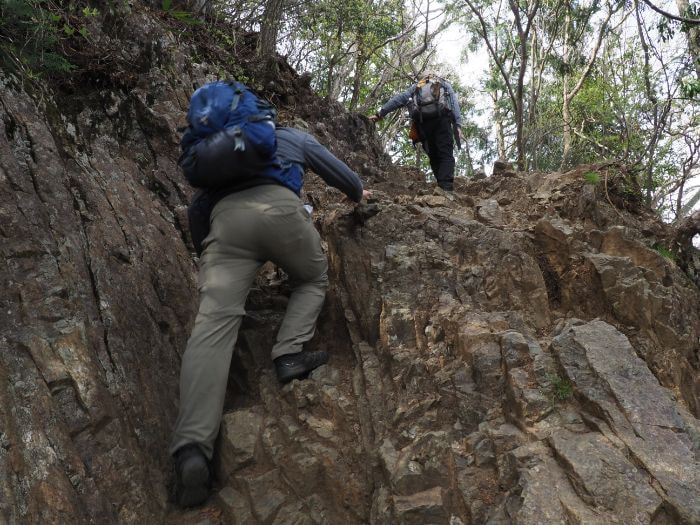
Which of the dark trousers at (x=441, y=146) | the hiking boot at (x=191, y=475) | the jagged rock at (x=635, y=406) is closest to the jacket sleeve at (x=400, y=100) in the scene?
the dark trousers at (x=441, y=146)

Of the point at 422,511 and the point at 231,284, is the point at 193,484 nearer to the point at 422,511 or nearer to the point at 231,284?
the point at 231,284

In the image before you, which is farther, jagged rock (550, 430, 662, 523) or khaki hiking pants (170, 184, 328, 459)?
khaki hiking pants (170, 184, 328, 459)

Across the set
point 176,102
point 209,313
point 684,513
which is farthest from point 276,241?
point 176,102

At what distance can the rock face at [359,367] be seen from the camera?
308 cm

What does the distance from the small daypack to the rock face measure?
3.57 metres

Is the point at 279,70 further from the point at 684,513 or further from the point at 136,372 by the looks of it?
the point at 684,513

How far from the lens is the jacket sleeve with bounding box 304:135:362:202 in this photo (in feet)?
14.6

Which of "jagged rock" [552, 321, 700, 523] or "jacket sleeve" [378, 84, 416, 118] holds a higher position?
"jacket sleeve" [378, 84, 416, 118]

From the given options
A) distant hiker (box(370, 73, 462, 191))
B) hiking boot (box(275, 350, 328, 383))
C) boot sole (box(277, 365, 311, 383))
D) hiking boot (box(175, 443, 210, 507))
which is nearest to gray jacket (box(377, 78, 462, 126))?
distant hiker (box(370, 73, 462, 191))

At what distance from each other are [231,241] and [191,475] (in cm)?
160

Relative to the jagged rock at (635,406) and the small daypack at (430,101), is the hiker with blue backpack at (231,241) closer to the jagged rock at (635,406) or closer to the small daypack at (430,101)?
the jagged rock at (635,406)

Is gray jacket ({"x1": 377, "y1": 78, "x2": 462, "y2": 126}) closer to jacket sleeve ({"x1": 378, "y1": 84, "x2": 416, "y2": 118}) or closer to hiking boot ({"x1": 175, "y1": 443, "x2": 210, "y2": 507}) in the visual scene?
jacket sleeve ({"x1": 378, "y1": 84, "x2": 416, "y2": 118})

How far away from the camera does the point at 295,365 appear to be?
418 centimetres

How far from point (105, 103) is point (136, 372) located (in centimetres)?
375
